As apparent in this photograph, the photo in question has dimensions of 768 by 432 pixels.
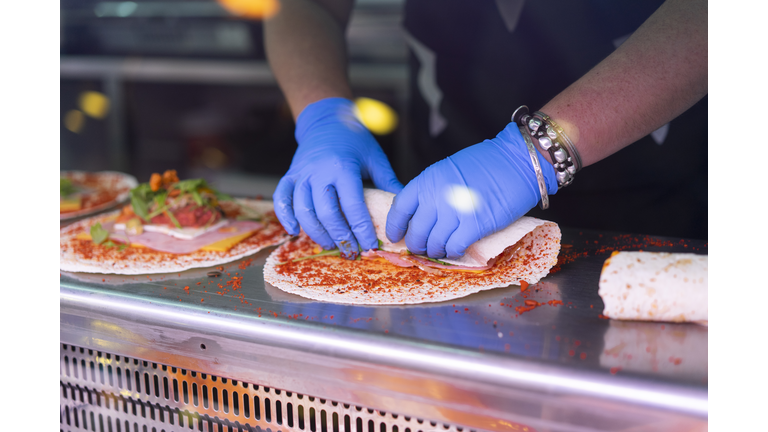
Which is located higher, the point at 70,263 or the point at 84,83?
the point at 84,83

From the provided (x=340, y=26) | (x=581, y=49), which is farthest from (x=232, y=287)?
(x=581, y=49)

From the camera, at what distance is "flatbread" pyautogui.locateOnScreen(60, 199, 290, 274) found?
1656 mm

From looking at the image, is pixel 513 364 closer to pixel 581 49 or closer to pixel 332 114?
pixel 332 114

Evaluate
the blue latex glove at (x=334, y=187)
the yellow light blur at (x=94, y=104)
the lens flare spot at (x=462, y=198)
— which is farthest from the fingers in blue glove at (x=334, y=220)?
the yellow light blur at (x=94, y=104)

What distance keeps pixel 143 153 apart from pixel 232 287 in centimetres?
486

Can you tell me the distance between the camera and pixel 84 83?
222 inches

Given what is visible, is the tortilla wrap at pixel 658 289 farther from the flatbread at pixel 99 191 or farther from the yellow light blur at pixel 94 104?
the yellow light blur at pixel 94 104

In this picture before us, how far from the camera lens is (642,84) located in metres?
1.45

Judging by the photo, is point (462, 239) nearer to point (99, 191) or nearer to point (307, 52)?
point (307, 52)

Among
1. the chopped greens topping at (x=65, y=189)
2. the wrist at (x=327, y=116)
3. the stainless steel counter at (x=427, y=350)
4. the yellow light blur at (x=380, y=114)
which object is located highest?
the yellow light blur at (x=380, y=114)

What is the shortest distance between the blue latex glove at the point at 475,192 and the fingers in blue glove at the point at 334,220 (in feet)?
0.76

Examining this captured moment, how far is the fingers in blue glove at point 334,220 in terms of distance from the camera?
5.51 feet

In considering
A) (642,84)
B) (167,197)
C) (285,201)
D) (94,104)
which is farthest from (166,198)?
(94,104)

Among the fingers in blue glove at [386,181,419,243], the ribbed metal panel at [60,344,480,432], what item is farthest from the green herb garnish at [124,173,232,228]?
the fingers in blue glove at [386,181,419,243]
